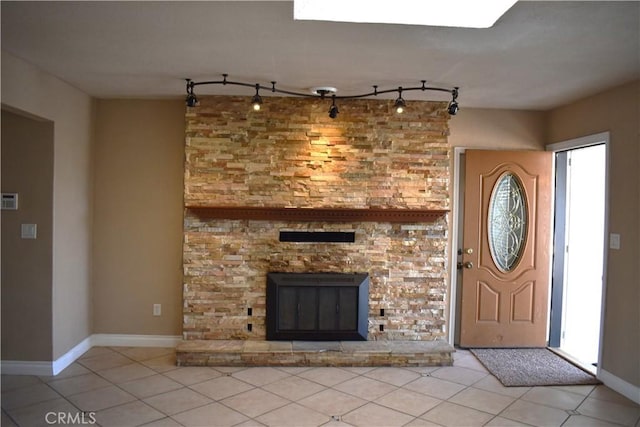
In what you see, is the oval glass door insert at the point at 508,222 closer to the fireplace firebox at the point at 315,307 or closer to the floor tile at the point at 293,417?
the fireplace firebox at the point at 315,307

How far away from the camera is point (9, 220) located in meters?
3.67

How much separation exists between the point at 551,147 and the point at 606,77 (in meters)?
1.18

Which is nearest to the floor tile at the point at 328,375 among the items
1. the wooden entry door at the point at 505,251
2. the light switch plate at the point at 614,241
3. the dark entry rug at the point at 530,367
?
the dark entry rug at the point at 530,367

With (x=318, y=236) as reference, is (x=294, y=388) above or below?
below

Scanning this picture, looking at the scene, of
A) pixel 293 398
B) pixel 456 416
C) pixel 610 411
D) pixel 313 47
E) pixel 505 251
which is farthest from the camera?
pixel 505 251

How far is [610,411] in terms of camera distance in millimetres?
3188

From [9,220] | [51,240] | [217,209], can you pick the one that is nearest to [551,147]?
[217,209]

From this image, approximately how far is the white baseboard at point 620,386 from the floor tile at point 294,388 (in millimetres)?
2281

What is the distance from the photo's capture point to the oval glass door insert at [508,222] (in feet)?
14.8

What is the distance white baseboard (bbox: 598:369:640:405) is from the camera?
334cm

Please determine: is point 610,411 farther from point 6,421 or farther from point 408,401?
point 6,421

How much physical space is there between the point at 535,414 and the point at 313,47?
9.42 feet

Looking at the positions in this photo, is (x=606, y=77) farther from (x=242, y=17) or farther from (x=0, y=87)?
(x=0, y=87)

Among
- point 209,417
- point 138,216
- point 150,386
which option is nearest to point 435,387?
point 209,417
